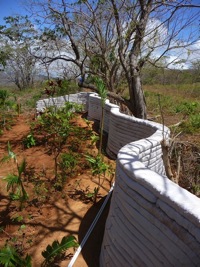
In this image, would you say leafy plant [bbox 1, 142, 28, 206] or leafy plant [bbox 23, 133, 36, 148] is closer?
leafy plant [bbox 1, 142, 28, 206]

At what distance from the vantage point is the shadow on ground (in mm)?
3477

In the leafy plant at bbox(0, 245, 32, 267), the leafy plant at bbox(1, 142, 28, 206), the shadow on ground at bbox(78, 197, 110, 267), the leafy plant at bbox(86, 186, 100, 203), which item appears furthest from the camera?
the leafy plant at bbox(86, 186, 100, 203)

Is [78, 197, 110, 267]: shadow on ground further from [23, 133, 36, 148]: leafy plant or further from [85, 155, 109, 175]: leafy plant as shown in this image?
[23, 133, 36, 148]: leafy plant

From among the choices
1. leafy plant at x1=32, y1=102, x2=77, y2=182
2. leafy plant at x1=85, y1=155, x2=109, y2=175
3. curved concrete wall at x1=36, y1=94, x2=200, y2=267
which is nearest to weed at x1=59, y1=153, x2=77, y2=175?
leafy plant at x1=32, y1=102, x2=77, y2=182

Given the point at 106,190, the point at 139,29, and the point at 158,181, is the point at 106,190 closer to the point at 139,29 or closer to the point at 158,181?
the point at 158,181

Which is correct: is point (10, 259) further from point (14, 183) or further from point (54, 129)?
point (54, 129)

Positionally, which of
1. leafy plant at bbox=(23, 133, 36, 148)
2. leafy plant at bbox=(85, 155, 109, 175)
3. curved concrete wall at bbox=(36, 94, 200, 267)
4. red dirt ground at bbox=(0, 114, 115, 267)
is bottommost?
red dirt ground at bbox=(0, 114, 115, 267)

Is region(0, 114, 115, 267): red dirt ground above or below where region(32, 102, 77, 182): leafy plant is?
below

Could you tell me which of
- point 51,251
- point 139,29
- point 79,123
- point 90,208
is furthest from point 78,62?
point 51,251

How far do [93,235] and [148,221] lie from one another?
188 cm

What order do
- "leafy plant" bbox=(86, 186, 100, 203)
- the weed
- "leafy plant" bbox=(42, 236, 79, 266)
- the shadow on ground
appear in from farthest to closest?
the weed → "leafy plant" bbox=(86, 186, 100, 203) → the shadow on ground → "leafy plant" bbox=(42, 236, 79, 266)

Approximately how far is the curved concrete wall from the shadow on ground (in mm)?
279

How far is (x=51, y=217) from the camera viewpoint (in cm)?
445

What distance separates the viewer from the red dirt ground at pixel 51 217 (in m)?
3.72
